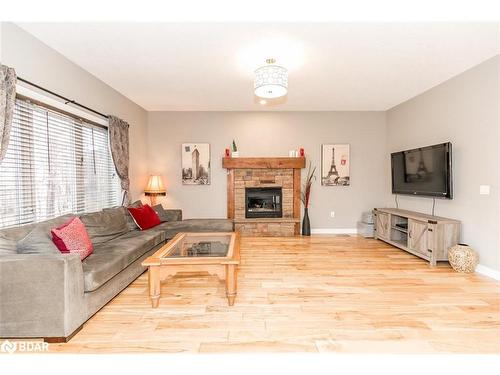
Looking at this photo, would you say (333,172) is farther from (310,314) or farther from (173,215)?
(310,314)

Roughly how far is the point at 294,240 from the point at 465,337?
10.5ft

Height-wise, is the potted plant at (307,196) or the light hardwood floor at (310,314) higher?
the potted plant at (307,196)

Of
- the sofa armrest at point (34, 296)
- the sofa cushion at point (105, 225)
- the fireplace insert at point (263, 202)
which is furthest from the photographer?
the fireplace insert at point (263, 202)

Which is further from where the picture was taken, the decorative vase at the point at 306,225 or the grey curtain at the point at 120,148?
the decorative vase at the point at 306,225

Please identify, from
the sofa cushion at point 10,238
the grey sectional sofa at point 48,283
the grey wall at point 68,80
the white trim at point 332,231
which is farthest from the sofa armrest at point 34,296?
the white trim at point 332,231

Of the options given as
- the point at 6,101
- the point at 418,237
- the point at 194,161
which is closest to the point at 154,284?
the point at 6,101

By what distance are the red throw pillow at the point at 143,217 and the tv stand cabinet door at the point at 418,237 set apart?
402 centimetres

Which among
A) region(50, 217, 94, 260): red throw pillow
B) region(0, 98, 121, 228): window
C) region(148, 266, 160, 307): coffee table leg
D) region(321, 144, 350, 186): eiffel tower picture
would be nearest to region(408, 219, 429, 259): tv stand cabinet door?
region(321, 144, 350, 186): eiffel tower picture

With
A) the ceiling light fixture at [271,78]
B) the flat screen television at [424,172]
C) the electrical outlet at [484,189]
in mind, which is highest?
the ceiling light fixture at [271,78]

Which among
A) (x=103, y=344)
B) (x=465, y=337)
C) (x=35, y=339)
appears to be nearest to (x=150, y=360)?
(x=103, y=344)

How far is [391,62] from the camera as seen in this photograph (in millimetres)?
3258

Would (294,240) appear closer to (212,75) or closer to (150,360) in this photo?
(212,75)

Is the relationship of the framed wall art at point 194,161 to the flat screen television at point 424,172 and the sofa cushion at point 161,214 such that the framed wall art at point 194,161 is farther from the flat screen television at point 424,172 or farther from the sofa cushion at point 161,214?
the flat screen television at point 424,172

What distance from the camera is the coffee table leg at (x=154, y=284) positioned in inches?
93.6
